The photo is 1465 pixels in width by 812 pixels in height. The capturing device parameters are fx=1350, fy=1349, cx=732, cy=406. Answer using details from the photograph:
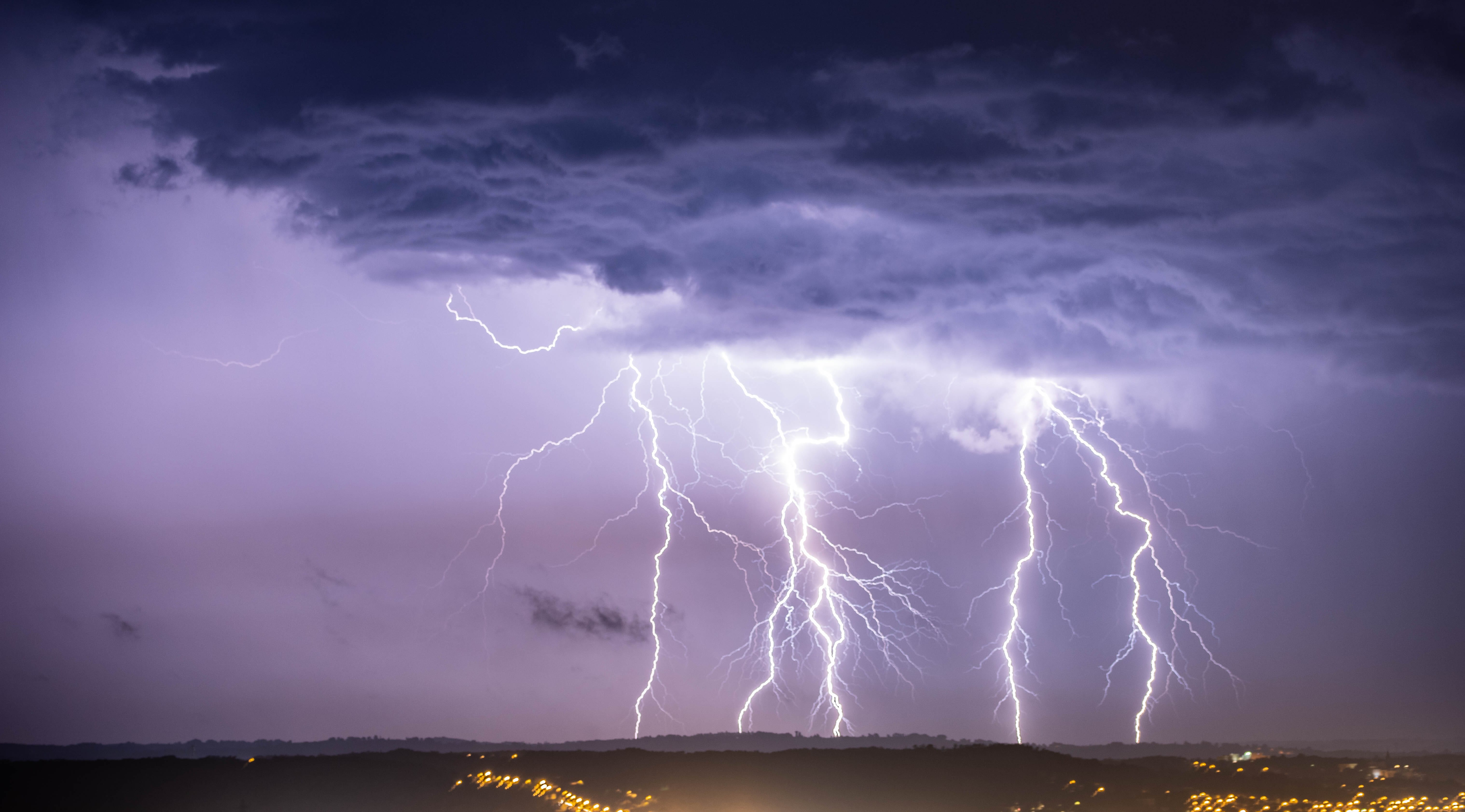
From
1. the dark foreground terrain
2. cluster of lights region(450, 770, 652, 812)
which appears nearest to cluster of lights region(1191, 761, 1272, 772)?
the dark foreground terrain

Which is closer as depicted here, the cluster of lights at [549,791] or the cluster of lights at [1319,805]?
the cluster of lights at [549,791]

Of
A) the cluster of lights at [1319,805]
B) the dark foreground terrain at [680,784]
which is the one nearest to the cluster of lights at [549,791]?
the dark foreground terrain at [680,784]

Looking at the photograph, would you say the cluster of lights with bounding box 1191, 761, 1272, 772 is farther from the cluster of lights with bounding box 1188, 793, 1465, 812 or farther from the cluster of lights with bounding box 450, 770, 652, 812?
the cluster of lights with bounding box 450, 770, 652, 812

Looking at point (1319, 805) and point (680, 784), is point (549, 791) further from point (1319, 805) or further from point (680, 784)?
point (1319, 805)

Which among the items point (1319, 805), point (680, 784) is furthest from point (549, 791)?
point (1319, 805)

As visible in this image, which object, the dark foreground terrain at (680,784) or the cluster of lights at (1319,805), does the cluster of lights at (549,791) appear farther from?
the cluster of lights at (1319,805)

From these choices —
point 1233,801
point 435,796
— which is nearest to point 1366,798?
point 1233,801

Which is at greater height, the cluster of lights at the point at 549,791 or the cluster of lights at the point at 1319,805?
the cluster of lights at the point at 549,791
